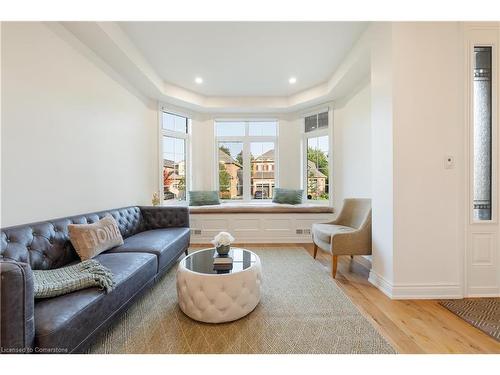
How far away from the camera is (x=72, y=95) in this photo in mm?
2266

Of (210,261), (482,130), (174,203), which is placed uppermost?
(482,130)

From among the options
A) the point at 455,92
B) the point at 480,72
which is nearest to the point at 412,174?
the point at 455,92

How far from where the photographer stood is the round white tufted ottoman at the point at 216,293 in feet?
5.38

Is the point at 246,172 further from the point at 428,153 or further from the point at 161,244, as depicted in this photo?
the point at 428,153

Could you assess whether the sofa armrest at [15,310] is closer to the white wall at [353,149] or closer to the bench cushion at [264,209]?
the bench cushion at [264,209]

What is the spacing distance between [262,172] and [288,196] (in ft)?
2.76

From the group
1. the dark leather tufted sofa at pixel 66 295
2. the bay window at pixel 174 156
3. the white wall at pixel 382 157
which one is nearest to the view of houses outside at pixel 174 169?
the bay window at pixel 174 156

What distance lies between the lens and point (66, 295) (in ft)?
4.27

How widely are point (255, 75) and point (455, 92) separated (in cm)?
258

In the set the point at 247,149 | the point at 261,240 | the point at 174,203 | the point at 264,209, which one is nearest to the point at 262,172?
the point at 247,149

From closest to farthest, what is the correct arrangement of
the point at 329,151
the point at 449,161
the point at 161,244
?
the point at 449,161 < the point at 161,244 < the point at 329,151

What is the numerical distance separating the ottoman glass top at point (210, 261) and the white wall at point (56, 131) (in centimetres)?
138

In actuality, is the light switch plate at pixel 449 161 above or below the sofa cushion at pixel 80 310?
above

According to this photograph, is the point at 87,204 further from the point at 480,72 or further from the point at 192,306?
the point at 480,72
